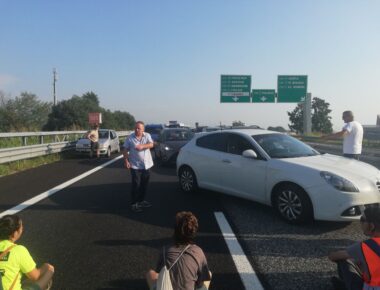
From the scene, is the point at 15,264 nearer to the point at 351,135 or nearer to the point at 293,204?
the point at 293,204

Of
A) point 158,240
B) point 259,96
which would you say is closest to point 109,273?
point 158,240

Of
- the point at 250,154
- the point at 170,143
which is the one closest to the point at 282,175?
the point at 250,154

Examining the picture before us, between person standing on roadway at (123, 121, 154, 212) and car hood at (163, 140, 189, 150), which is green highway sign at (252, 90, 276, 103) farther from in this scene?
person standing on roadway at (123, 121, 154, 212)

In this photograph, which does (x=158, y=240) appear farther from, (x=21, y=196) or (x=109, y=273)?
(x=21, y=196)

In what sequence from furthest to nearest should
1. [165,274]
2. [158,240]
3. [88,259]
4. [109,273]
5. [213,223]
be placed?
[213,223] < [158,240] < [88,259] < [109,273] < [165,274]

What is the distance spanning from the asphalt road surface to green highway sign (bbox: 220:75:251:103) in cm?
2561

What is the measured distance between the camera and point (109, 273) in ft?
14.8

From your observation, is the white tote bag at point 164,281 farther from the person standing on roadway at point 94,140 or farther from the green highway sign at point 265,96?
the green highway sign at point 265,96

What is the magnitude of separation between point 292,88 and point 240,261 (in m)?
29.1

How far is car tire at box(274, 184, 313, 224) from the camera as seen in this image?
20.3ft

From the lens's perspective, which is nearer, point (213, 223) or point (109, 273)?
point (109, 273)

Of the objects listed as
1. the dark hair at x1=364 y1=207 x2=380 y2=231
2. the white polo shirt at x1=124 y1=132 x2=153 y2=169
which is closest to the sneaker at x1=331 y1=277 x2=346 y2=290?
the dark hair at x1=364 y1=207 x2=380 y2=231

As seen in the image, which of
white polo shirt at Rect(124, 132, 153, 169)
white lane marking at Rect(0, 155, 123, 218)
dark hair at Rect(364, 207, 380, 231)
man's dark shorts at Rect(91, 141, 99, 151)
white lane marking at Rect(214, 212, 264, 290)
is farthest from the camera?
man's dark shorts at Rect(91, 141, 99, 151)

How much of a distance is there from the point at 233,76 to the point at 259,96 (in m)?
2.89
